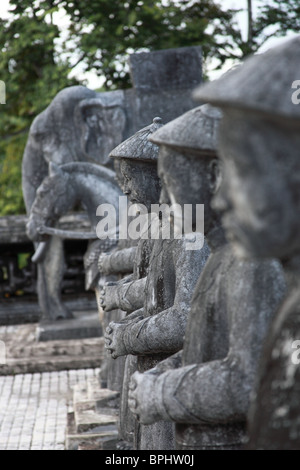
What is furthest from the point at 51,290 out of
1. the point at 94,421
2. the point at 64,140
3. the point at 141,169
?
the point at 141,169

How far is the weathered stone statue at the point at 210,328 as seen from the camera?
273cm

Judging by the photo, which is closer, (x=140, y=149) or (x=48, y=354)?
(x=140, y=149)

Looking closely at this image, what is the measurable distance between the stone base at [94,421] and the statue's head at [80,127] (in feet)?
14.0

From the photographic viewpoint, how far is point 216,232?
3.05 metres

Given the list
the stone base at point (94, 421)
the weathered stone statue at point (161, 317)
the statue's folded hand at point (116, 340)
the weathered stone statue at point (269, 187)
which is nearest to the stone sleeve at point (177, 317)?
the weathered stone statue at point (161, 317)

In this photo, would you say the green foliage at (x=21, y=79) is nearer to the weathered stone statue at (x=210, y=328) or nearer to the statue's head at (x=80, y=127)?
the statue's head at (x=80, y=127)

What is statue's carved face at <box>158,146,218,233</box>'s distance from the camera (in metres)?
2.90

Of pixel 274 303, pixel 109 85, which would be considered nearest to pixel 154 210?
pixel 274 303

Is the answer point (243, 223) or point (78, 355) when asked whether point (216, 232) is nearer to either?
point (243, 223)

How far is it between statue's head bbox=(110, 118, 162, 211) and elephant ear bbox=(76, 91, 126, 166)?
732 cm

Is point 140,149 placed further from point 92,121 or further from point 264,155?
point 92,121

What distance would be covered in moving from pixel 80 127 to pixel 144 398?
978 cm

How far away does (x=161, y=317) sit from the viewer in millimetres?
3873

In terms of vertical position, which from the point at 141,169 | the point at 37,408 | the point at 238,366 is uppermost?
the point at 141,169
